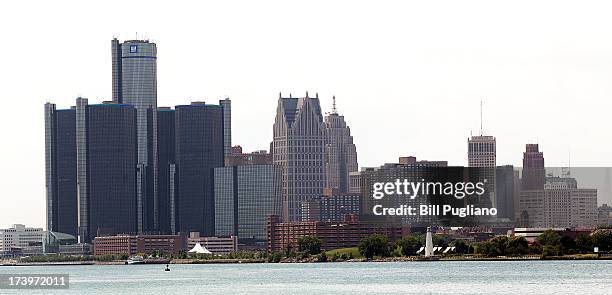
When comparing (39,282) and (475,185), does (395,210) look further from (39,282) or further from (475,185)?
(39,282)

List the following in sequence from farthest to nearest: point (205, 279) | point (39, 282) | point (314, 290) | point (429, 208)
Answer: point (205, 279)
point (39, 282)
point (429, 208)
point (314, 290)

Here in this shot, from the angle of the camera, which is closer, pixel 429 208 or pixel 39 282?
pixel 429 208

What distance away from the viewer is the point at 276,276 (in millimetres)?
190500

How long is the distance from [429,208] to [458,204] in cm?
1090

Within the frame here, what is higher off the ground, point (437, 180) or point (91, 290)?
point (437, 180)

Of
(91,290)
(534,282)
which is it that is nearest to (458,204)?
(534,282)

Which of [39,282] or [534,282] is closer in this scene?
[534,282]

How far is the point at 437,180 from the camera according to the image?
159m

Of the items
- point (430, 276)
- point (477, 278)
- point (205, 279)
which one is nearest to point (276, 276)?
point (205, 279)

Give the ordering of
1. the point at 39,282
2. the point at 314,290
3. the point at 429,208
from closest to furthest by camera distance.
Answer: the point at 314,290 < the point at 429,208 < the point at 39,282

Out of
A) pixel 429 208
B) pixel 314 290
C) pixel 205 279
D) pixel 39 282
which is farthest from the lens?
pixel 205 279

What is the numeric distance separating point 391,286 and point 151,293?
20299 mm

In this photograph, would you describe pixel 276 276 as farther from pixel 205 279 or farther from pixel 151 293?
pixel 151 293

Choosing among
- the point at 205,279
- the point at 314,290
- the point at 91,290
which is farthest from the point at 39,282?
the point at 314,290
